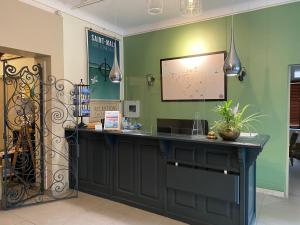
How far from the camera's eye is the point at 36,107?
3895mm

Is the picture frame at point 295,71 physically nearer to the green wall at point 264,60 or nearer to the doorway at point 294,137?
the doorway at point 294,137

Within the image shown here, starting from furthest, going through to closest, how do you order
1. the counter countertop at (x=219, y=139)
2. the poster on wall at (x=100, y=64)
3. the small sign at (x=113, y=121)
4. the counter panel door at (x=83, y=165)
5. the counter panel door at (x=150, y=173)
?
the poster on wall at (x=100, y=64) < the counter panel door at (x=83, y=165) < the small sign at (x=113, y=121) < the counter panel door at (x=150, y=173) < the counter countertop at (x=219, y=139)

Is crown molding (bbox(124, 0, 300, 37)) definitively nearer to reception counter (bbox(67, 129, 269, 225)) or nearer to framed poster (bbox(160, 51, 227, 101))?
framed poster (bbox(160, 51, 227, 101))

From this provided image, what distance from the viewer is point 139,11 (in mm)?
4406

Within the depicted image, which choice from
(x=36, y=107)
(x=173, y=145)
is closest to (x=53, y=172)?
(x=36, y=107)

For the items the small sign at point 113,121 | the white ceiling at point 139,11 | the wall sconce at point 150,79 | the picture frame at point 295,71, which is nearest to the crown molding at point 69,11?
Result: the white ceiling at point 139,11

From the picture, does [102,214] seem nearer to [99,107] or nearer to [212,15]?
[99,107]

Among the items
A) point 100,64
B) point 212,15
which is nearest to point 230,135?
point 212,15

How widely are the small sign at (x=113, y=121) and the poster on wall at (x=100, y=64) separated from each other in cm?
124

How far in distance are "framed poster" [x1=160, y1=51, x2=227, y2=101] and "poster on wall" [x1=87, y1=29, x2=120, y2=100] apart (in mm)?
1155

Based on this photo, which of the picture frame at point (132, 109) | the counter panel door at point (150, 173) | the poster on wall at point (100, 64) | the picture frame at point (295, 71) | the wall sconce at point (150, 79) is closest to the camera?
the counter panel door at point (150, 173)

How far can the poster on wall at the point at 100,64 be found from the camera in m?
4.64

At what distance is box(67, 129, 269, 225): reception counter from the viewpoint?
8.29 feet

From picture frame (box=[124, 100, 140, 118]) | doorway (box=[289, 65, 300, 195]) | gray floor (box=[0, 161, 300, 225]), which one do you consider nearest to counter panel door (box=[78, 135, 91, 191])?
gray floor (box=[0, 161, 300, 225])
